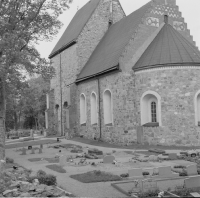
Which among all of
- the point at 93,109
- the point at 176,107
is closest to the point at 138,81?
the point at 176,107

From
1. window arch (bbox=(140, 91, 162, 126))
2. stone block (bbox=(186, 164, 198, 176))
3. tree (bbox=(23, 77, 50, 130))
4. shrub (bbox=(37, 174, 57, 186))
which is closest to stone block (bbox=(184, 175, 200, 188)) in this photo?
stone block (bbox=(186, 164, 198, 176))

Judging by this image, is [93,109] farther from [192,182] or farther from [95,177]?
[192,182]

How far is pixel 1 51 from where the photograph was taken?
1409 cm

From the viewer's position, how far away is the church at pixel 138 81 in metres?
19.8

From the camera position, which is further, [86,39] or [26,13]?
[86,39]

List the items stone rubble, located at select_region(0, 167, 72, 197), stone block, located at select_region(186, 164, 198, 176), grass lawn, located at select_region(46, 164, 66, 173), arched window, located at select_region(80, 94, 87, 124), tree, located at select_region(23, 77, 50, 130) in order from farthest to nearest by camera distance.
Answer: tree, located at select_region(23, 77, 50, 130) < arched window, located at select_region(80, 94, 87, 124) < grass lawn, located at select_region(46, 164, 66, 173) < stone block, located at select_region(186, 164, 198, 176) < stone rubble, located at select_region(0, 167, 72, 197)

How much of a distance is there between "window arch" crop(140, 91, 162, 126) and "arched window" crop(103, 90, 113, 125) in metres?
3.52

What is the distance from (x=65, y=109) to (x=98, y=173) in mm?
19475

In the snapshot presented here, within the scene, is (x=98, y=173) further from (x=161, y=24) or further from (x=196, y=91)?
(x=161, y=24)

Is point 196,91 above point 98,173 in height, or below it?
above

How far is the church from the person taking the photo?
19828mm

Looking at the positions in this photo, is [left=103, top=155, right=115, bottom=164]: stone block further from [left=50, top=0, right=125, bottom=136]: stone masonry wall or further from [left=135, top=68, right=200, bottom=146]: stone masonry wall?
[left=50, top=0, right=125, bottom=136]: stone masonry wall

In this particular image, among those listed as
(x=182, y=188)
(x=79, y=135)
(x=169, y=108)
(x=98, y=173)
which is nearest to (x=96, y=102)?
(x=79, y=135)

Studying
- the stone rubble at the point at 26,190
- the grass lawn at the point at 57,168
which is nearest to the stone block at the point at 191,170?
the stone rubble at the point at 26,190
